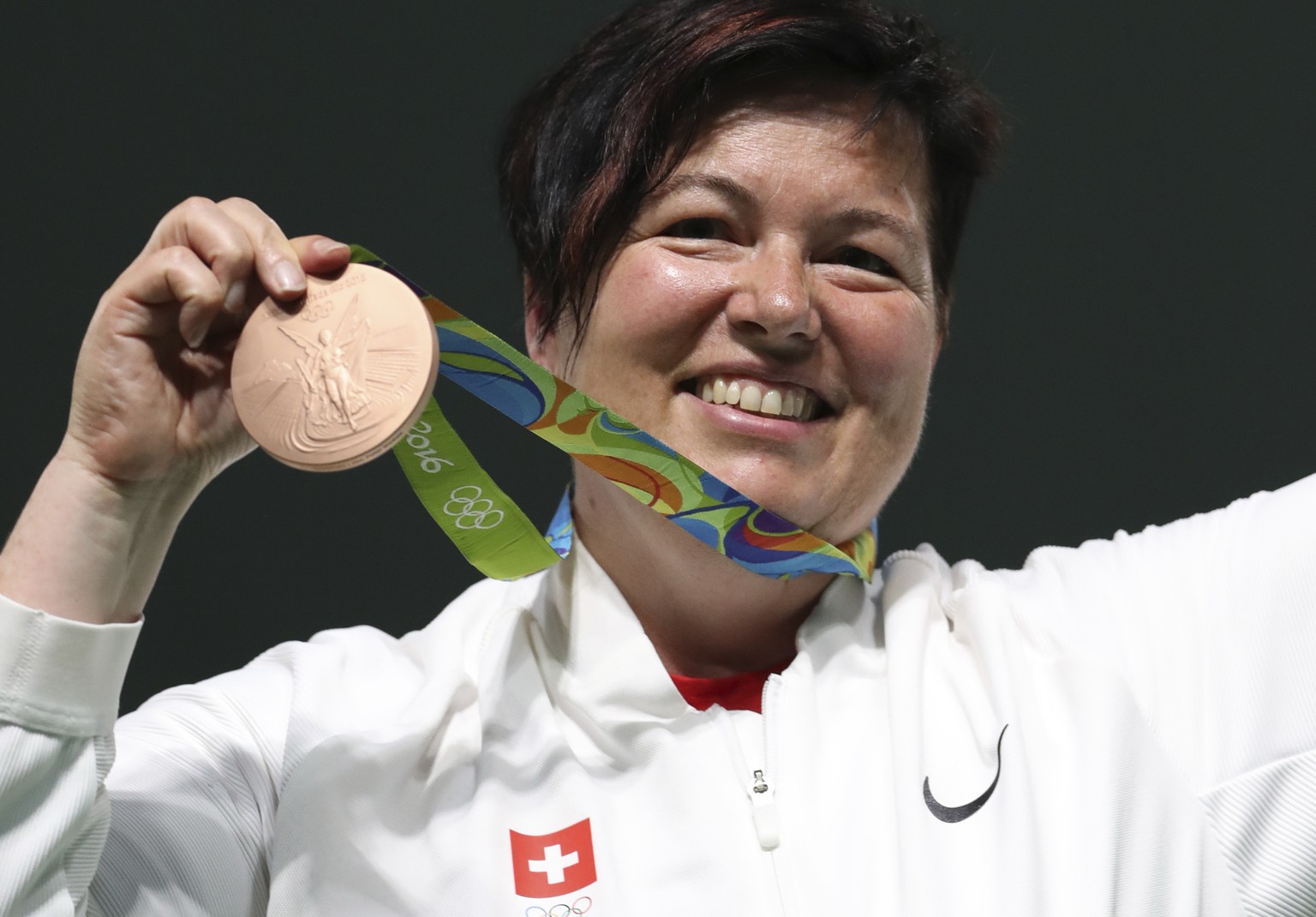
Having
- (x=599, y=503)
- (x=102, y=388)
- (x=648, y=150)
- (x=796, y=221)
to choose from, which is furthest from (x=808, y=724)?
(x=102, y=388)

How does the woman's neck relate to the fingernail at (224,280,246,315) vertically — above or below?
below

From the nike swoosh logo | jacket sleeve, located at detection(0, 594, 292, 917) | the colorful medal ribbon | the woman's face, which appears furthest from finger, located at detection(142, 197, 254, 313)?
the nike swoosh logo

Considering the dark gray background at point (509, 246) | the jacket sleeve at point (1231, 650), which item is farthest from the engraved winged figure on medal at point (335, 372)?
the dark gray background at point (509, 246)

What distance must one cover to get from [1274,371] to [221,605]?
65.2 inches

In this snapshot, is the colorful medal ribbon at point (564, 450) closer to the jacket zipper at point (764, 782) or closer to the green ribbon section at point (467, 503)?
the green ribbon section at point (467, 503)

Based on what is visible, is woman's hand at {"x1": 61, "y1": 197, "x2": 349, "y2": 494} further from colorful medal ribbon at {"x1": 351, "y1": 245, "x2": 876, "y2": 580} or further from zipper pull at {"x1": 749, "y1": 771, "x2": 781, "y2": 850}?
zipper pull at {"x1": 749, "y1": 771, "x2": 781, "y2": 850}

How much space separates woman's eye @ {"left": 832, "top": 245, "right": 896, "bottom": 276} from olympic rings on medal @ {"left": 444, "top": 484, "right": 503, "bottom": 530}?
460 millimetres

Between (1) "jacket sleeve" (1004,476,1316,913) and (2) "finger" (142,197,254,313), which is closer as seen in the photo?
(2) "finger" (142,197,254,313)

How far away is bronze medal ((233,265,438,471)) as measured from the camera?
111 centimetres

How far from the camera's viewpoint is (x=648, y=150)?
5.00 ft

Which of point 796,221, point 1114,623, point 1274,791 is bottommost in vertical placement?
point 1274,791

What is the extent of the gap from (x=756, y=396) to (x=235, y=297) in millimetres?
528

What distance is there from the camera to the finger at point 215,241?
46.5 inches

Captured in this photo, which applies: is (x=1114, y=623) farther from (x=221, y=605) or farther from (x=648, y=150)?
(x=221, y=605)
